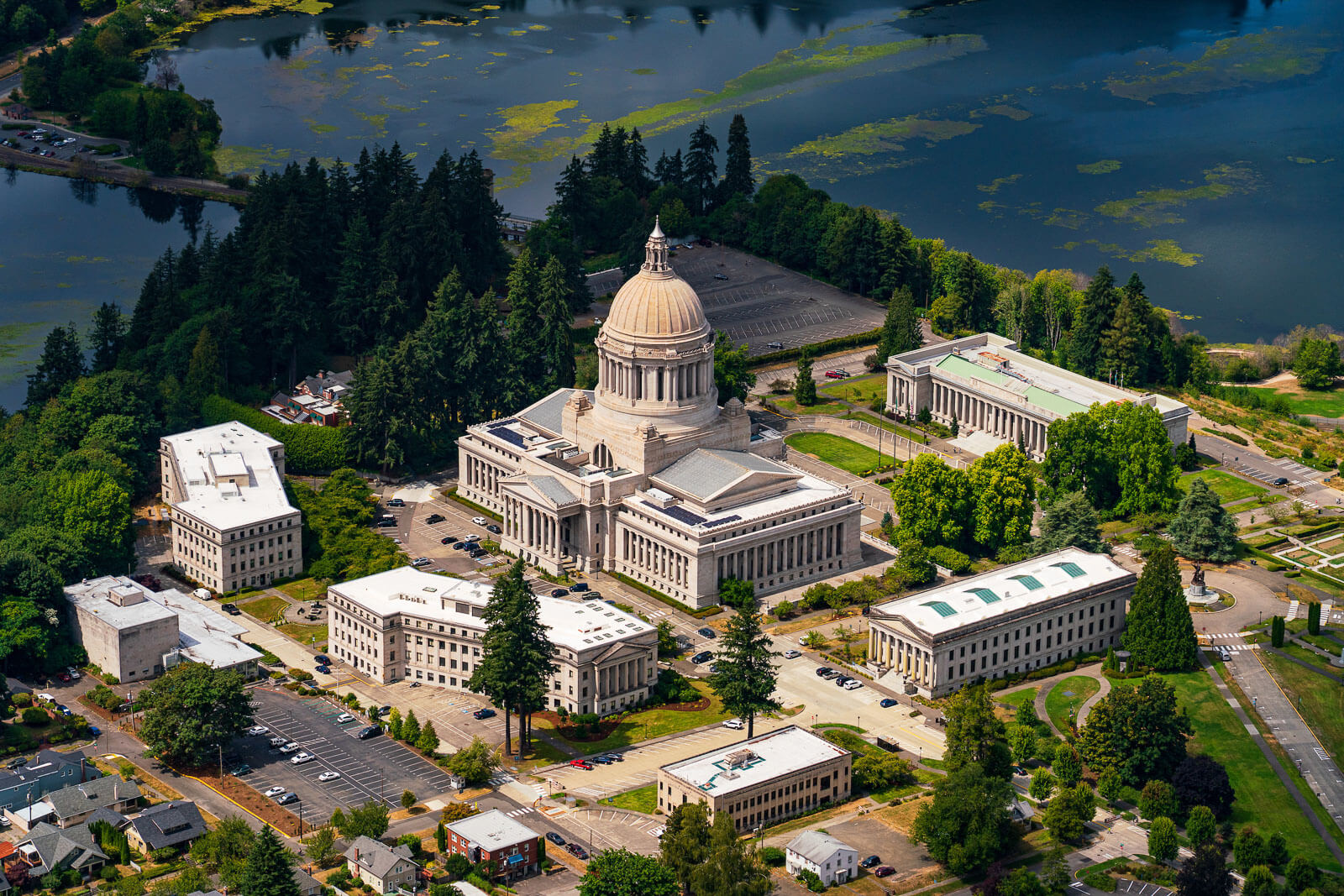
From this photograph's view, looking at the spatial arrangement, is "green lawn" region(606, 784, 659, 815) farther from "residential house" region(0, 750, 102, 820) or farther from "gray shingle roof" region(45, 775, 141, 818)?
"residential house" region(0, 750, 102, 820)

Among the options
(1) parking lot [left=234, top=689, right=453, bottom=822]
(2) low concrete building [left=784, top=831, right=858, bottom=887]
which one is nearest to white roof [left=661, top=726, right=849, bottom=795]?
(2) low concrete building [left=784, top=831, right=858, bottom=887]

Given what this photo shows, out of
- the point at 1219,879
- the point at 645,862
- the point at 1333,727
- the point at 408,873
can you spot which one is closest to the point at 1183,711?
the point at 1333,727

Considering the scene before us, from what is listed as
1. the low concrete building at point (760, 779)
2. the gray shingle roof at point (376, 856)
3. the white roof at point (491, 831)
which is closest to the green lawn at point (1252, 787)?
the low concrete building at point (760, 779)

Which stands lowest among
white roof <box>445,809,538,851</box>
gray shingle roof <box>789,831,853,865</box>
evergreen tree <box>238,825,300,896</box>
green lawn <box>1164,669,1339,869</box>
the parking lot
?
green lawn <box>1164,669,1339,869</box>

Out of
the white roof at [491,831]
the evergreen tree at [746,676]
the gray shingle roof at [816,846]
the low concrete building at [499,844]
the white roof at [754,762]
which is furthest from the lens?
the evergreen tree at [746,676]

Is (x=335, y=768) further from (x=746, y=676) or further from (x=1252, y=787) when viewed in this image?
(x=1252, y=787)

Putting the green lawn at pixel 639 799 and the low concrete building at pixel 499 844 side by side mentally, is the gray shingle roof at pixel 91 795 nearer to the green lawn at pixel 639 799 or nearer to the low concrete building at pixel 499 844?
the low concrete building at pixel 499 844

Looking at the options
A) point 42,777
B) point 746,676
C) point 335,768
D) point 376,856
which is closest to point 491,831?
point 376,856

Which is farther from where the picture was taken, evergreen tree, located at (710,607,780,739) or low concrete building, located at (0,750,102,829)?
evergreen tree, located at (710,607,780,739)
